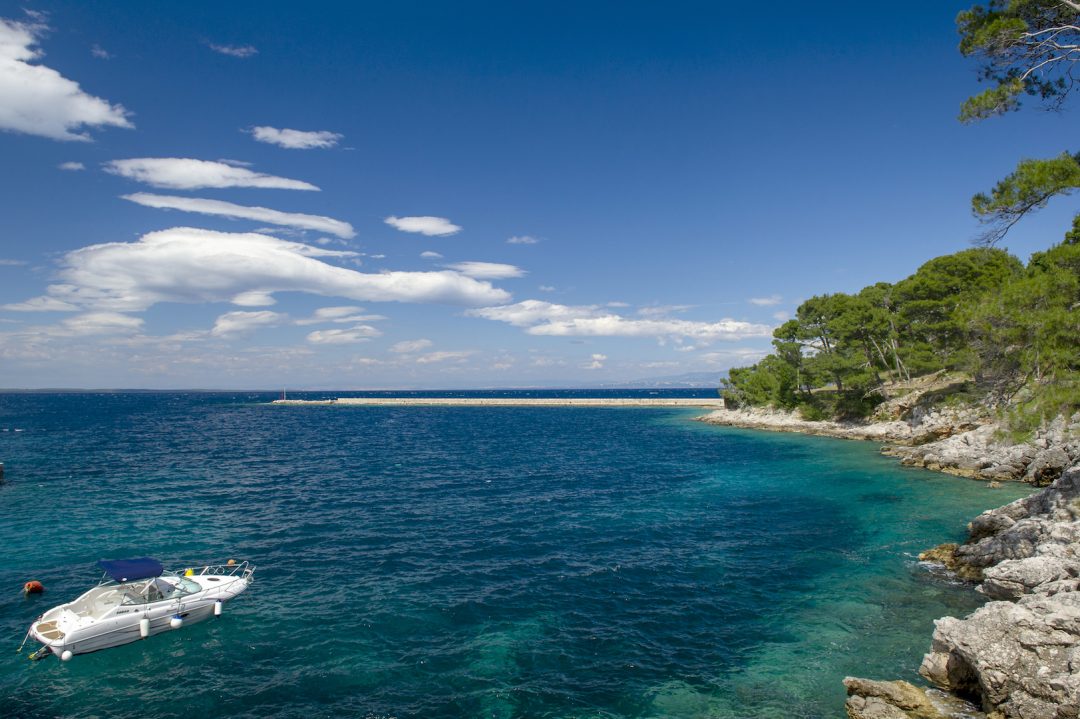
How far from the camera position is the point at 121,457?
207 ft

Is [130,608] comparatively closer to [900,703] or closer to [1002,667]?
[900,703]

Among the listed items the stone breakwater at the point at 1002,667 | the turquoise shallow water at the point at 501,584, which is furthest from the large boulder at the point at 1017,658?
the turquoise shallow water at the point at 501,584

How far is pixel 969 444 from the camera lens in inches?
1859

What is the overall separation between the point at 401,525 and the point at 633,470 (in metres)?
26.7

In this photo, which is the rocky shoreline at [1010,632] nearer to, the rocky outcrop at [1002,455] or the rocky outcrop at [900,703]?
the rocky outcrop at [900,703]

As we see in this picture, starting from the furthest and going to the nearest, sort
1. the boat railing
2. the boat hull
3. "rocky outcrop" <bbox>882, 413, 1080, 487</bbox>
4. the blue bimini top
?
"rocky outcrop" <bbox>882, 413, 1080, 487</bbox> → the boat railing → the blue bimini top → the boat hull

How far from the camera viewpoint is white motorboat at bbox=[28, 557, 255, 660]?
62.5ft

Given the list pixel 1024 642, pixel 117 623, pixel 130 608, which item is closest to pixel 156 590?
pixel 130 608

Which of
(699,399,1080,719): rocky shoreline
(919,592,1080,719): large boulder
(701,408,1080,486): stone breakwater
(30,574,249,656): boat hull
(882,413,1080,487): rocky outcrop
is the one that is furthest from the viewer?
(701,408,1080,486): stone breakwater

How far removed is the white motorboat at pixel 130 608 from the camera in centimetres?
1906

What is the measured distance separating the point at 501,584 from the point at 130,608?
13834 millimetres

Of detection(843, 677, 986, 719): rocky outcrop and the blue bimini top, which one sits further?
the blue bimini top

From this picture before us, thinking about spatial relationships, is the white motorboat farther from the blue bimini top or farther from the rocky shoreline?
the rocky shoreline

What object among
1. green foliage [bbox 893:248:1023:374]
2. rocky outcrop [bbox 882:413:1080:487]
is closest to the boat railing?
rocky outcrop [bbox 882:413:1080:487]
